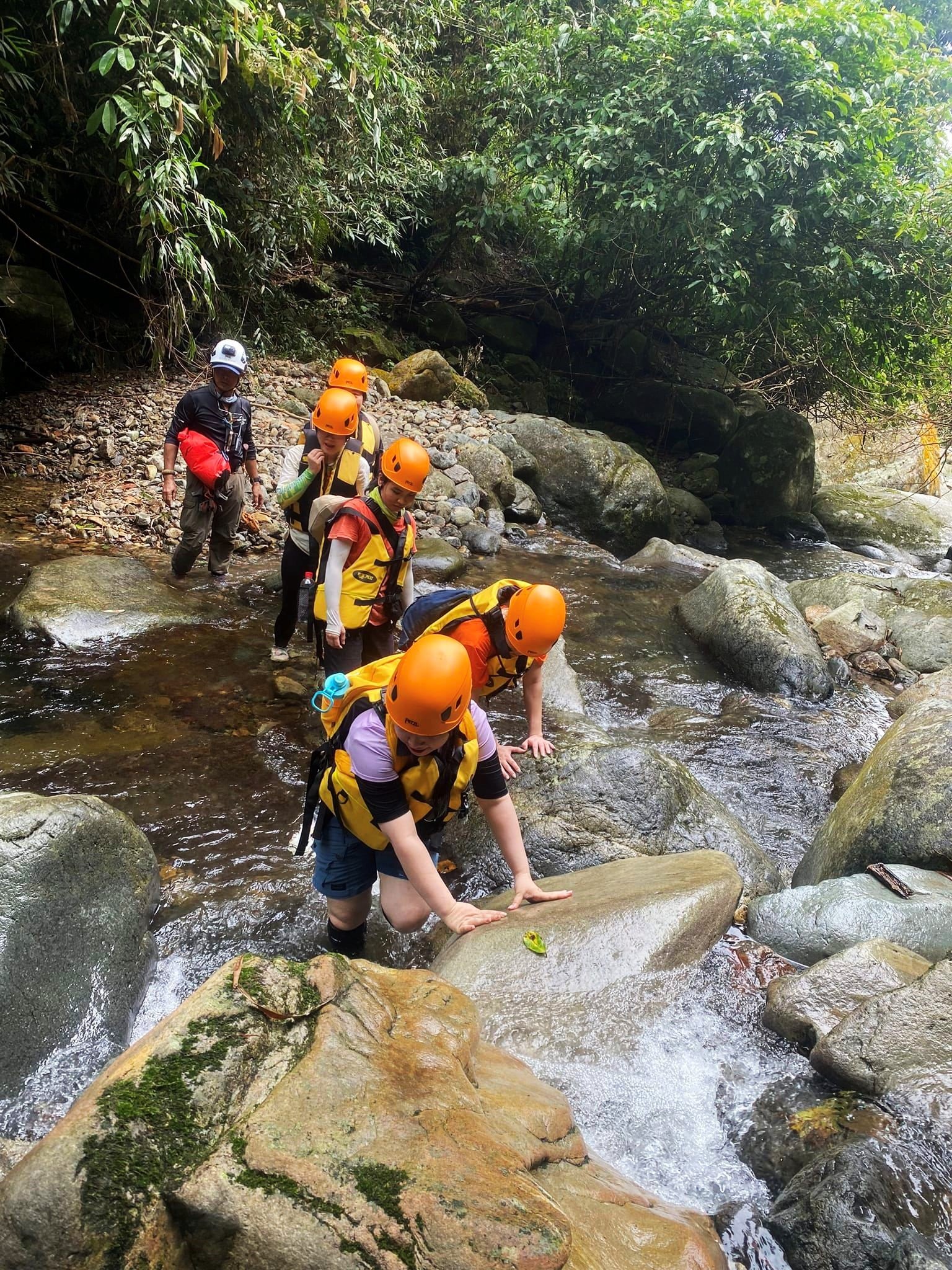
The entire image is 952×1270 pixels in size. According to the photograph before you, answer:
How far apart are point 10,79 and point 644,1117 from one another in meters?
8.55

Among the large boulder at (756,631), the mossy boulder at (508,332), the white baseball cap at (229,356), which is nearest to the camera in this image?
the white baseball cap at (229,356)

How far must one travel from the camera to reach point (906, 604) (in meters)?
9.23

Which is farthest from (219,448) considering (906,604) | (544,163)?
(544,163)

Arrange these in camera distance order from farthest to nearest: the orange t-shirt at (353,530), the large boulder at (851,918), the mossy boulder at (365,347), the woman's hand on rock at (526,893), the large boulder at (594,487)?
the mossy boulder at (365,347)
the large boulder at (594,487)
the orange t-shirt at (353,530)
the large boulder at (851,918)
the woman's hand on rock at (526,893)

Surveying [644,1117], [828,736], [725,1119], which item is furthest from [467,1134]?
[828,736]

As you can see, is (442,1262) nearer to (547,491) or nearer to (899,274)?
(547,491)

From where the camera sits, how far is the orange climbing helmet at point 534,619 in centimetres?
371

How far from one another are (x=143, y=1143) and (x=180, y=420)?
5.88 metres

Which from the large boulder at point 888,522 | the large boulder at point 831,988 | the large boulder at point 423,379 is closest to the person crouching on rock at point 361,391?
the large boulder at point 831,988

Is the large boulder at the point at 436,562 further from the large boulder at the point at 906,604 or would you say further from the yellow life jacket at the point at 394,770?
the yellow life jacket at the point at 394,770

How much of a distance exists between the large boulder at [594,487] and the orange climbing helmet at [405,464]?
7.78 m

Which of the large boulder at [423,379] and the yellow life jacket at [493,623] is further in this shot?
the large boulder at [423,379]

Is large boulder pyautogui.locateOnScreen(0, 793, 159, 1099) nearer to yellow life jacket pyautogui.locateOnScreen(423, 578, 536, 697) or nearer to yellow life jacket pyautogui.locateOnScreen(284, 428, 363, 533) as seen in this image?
yellow life jacket pyautogui.locateOnScreen(423, 578, 536, 697)

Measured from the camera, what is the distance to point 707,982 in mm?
3303
